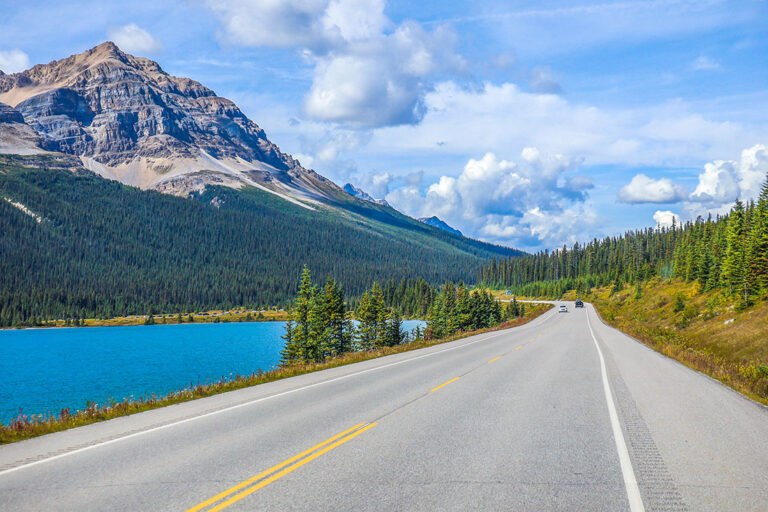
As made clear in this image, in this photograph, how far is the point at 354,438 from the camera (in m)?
8.36

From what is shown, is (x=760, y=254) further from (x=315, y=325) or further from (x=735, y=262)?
(x=315, y=325)

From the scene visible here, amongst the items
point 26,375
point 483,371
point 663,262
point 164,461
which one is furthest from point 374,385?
point 663,262

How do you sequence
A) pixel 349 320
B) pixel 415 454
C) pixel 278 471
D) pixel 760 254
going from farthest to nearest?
pixel 349 320
pixel 760 254
pixel 415 454
pixel 278 471

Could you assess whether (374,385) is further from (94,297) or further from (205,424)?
(94,297)

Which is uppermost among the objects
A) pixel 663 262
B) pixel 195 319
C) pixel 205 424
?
pixel 663 262

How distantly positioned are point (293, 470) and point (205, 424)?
3988 millimetres

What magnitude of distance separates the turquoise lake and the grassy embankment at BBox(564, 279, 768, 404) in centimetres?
2063

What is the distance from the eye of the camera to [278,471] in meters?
6.66

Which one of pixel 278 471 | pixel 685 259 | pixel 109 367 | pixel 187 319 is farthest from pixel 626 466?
pixel 187 319

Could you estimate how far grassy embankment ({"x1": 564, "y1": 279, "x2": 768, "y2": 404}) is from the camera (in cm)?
1580

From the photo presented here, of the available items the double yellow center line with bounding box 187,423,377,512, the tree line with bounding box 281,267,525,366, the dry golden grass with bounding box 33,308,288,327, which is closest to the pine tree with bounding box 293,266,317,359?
the tree line with bounding box 281,267,525,366

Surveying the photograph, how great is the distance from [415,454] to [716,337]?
33831 millimetres

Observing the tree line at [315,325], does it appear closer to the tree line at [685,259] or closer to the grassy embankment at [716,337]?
the grassy embankment at [716,337]

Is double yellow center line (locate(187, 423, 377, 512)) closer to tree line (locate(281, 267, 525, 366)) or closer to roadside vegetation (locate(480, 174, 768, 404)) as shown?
roadside vegetation (locate(480, 174, 768, 404))
